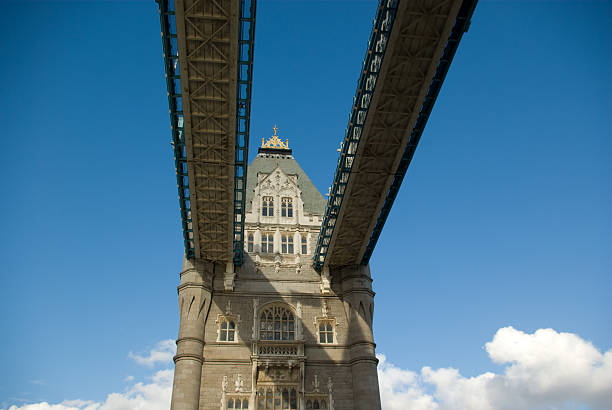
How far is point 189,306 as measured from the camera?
127ft

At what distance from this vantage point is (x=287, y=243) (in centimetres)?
4541

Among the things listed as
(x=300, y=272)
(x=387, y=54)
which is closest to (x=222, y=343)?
(x=300, y=272)

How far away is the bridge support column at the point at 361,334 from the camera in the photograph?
1457 inches

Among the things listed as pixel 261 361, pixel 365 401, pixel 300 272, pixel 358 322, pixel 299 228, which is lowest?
pixel 365 401

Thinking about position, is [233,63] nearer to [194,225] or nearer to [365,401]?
[194,225]

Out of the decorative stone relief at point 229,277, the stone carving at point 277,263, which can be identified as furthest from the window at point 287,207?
the decorative stone relief at point 229,277

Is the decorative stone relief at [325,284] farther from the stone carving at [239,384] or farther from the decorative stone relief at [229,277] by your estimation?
the stone carving at [239,384]

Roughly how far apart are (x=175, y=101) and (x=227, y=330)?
19468 millimetres

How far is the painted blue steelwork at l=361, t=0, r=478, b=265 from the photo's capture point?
24531 mm

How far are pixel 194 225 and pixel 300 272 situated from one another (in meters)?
10.9

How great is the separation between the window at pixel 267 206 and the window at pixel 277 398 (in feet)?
52.3

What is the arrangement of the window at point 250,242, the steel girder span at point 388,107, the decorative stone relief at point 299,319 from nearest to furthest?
the steel girder span at point 388,107 → the decorative stone relief at point 299,319 → the window at point 250,242

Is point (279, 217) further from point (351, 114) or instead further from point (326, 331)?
point (351, 114)

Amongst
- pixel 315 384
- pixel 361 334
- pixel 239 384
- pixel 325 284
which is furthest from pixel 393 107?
pixel 239 384
